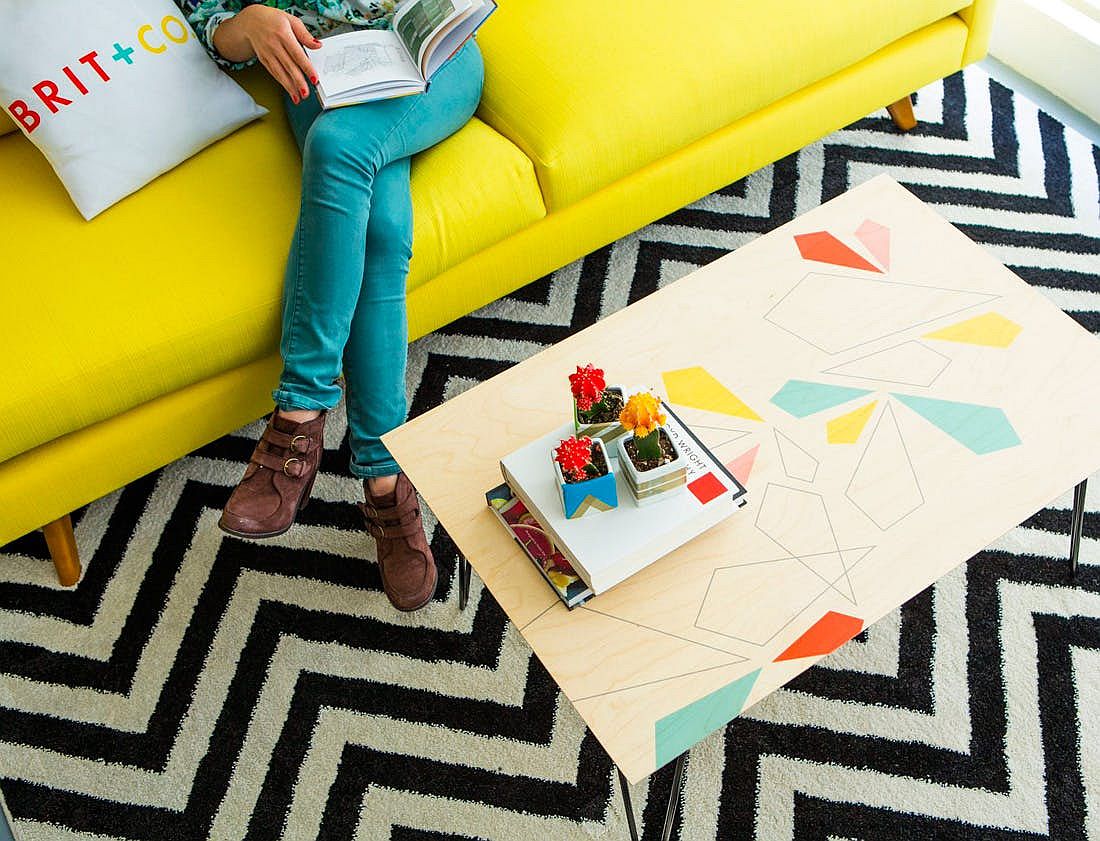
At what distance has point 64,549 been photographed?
1.72 meters

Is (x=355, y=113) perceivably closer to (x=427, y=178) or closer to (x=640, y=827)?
(x=427, y=178)

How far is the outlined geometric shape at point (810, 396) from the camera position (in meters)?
1.42

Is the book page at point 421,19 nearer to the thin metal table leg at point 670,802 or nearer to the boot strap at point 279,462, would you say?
the boot strap at point 279,462

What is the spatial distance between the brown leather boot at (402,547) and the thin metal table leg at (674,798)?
1.67 ft

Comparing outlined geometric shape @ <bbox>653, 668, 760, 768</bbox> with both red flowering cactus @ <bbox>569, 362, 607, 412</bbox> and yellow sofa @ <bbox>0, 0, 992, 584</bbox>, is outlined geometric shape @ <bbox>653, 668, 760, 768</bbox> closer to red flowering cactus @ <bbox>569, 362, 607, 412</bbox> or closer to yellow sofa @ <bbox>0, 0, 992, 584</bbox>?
red flowering cactus @ <bbox>569, 362, 607, 412</bbox>

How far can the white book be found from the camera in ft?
4.07

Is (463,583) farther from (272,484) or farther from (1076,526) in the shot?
(1076,526)

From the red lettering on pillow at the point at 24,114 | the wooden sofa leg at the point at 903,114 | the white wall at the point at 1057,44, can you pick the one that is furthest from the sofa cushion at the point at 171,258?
the white wall at the point at 1057,44

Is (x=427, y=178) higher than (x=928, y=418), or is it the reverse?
(x=427, y=178)

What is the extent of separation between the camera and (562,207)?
72.2 inches

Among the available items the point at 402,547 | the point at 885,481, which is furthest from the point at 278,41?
the point at 885,481

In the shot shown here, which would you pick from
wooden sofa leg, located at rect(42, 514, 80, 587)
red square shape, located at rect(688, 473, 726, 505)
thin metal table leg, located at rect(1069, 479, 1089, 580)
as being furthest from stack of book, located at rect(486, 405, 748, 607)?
wooden sofa leg, located at rect(42, 514, 80, 587)

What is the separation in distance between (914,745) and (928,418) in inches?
19.4

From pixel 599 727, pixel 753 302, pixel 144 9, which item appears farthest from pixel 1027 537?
pixel 144 9
